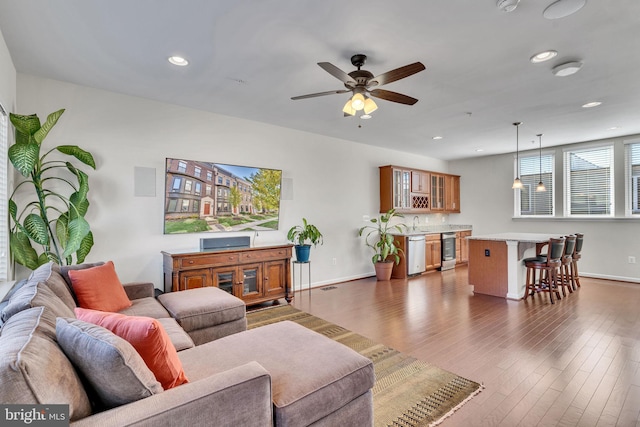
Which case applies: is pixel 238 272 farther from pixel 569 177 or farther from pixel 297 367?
pixel 569 177

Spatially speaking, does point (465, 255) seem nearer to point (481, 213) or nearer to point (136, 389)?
point (481, 213)

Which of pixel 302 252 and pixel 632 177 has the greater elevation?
pixel 632 177

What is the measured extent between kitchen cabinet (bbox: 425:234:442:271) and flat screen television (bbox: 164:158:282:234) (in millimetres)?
3478

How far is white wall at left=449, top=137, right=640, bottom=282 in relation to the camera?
582 cm

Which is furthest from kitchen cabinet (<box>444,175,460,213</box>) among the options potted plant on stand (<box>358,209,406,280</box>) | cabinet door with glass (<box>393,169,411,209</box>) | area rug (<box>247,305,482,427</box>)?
area rug (<box>247,305,482,427</box>)

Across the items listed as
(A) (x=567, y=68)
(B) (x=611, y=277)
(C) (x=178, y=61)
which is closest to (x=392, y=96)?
(A) (x=567, y=68)

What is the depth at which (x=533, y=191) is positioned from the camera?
22.8 feet

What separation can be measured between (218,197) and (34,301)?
9.51 feet

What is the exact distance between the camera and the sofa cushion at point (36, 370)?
0.89 metres

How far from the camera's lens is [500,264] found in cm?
482

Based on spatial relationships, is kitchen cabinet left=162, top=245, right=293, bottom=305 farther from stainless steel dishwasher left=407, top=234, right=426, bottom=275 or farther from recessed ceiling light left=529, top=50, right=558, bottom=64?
recessed ceiling light left=529, top=50, right=558, bottom=64

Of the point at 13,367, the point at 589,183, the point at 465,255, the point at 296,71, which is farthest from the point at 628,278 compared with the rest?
the point at 13,367

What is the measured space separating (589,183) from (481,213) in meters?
2.17

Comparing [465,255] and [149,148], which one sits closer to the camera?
[149,148]
